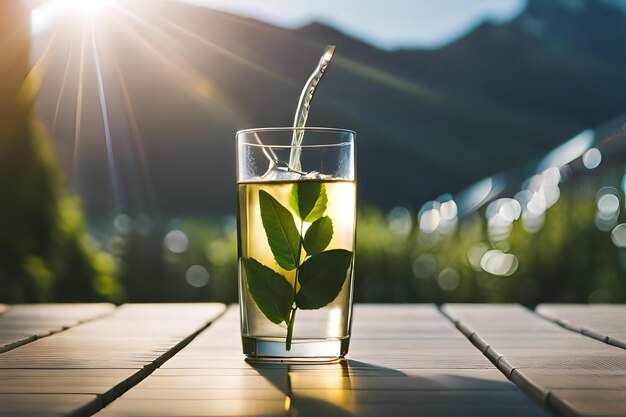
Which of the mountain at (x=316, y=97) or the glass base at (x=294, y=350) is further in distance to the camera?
the mountain at (x=316, y=97)

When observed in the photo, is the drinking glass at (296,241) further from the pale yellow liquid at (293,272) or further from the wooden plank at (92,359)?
the wooden plank at (92,359)

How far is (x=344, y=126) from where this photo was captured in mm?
12602

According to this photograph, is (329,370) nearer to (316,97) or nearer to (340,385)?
(340,385)

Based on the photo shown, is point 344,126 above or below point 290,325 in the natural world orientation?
above

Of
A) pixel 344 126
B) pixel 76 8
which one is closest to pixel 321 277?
pixel 76 8

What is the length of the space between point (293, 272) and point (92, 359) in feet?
1.15

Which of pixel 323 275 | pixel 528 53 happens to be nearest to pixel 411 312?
pixel 323 275

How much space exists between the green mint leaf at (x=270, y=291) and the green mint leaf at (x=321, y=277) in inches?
0.8

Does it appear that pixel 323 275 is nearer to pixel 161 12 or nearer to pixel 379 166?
pixel 161 12

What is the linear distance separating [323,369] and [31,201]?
167 inches

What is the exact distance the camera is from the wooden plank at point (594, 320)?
1.60 metres

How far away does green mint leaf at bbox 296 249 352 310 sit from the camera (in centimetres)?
130

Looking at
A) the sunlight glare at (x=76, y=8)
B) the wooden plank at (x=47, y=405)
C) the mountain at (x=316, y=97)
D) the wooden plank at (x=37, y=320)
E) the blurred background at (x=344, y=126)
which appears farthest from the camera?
the mountain at (x=316, y=97)

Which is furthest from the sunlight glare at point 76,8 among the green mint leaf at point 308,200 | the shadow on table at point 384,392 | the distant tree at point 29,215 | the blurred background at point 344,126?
the shadow on table at point 384,392
